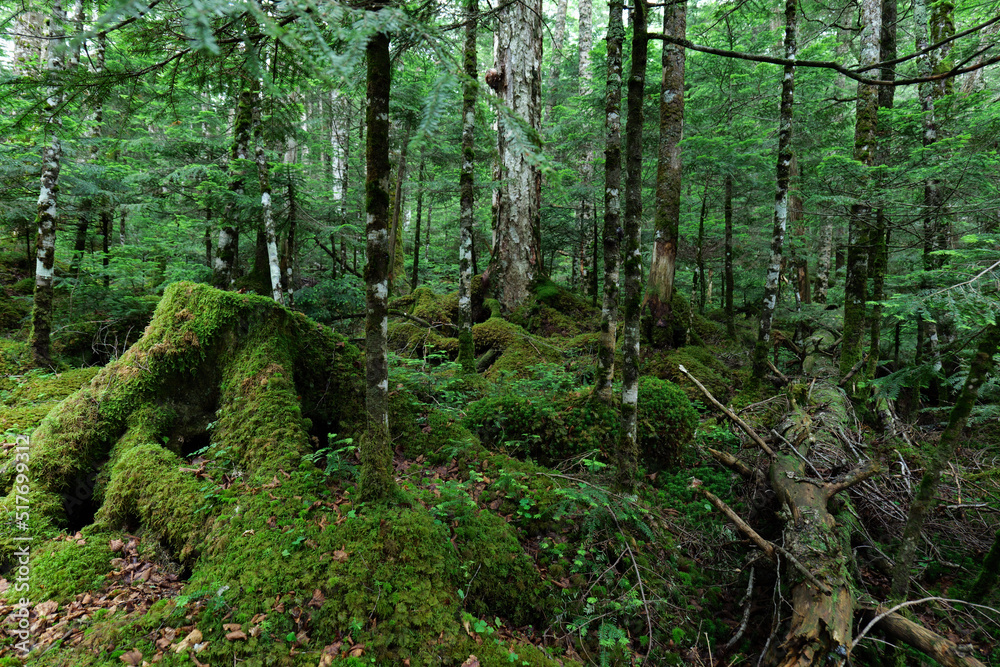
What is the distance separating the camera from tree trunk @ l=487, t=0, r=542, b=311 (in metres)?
9.67

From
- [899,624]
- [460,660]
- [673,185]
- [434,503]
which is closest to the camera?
[460,660]

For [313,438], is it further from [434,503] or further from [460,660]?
[460,660]

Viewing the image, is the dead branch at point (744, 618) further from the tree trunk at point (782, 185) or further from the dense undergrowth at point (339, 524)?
the tree trunk at point (782, 185)

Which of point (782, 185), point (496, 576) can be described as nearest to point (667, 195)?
point (782, 185)

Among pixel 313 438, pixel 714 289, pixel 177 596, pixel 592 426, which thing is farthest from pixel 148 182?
pixel 714 289

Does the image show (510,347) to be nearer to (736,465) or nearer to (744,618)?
(736,465)

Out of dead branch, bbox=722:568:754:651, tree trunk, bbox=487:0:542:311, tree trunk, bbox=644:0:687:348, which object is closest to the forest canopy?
dead branch, bbox=722:568:754:651

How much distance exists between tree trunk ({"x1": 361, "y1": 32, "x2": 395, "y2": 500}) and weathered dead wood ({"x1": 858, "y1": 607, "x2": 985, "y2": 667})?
12.1 feet

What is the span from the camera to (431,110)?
236cm

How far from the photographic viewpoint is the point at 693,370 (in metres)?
8.32

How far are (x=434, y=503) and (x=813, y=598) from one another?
124 inches

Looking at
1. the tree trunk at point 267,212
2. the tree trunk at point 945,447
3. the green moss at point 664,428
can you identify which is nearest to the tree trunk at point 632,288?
the green moss at point 664,428

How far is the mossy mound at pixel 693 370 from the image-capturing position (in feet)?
26.2

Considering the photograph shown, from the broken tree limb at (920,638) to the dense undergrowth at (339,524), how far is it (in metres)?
0.82
